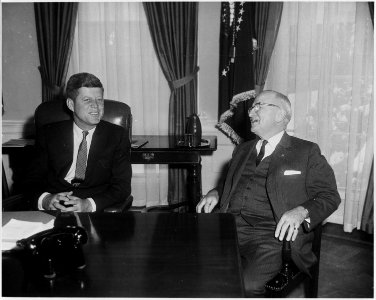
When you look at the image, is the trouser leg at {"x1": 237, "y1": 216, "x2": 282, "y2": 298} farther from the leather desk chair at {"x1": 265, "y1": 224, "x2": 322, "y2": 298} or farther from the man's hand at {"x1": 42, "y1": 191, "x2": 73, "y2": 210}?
the man's hand at {"x1": 42, "y1": 191, "x2": 73, "y2": 210}

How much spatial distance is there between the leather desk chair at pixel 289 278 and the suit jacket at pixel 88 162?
100cm

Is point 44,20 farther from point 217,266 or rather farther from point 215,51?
point 217,266

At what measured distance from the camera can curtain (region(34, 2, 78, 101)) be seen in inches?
168

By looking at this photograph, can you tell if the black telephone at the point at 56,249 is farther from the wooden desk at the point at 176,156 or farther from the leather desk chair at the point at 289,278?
the wooden desk at the point at 176,156

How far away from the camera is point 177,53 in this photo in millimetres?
4172

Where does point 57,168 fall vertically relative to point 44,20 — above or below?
below

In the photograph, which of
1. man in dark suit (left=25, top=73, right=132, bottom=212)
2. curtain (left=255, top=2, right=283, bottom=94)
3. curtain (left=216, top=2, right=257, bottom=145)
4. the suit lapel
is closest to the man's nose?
man in dark suit (left=25, top=73, right=132, bottom=212)

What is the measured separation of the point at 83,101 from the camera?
255 centimetres

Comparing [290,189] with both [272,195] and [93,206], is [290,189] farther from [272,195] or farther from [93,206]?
[93,206]

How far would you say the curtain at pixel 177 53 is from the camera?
13.5ft

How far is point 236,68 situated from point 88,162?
Answer: 6.72ft

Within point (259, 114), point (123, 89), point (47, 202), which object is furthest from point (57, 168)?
point (123, 89)

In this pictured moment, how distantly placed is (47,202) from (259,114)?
1.28m

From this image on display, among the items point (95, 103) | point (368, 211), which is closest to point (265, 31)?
point (368, 211)
